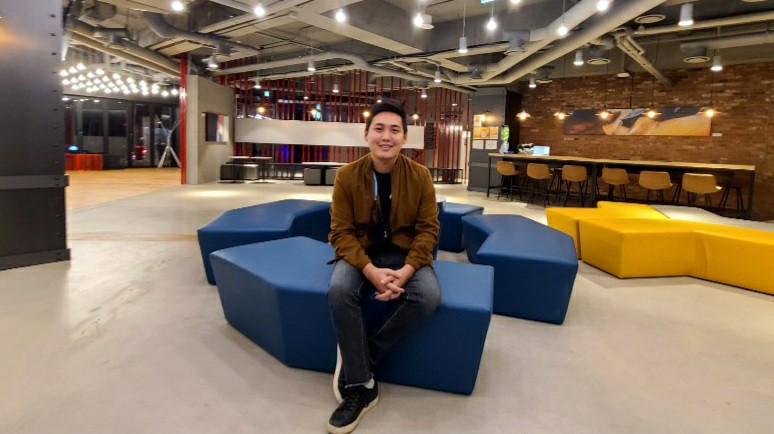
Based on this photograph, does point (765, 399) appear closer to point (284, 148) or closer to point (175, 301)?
point (175, 301)

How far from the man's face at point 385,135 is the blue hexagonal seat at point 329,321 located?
706 millimetres

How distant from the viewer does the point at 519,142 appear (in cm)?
1398

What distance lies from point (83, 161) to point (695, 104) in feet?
62.1

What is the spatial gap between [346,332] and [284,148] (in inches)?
599

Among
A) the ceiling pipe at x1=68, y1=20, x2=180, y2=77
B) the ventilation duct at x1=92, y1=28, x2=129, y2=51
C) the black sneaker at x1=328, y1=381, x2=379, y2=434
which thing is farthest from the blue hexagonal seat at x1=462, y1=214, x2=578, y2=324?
the ventilation duct at x1=92, y1=28, x2=129, y2=51

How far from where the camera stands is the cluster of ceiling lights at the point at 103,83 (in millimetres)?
15773

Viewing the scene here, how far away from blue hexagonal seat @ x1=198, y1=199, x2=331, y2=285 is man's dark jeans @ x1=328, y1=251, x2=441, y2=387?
1.74m

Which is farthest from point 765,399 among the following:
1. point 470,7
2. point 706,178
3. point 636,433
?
point 470,7

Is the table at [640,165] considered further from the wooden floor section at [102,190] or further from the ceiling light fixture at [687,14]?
the wooden floor section at [102,190]

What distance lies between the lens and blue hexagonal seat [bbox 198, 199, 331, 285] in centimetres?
371

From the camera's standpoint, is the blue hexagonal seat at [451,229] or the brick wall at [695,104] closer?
the blue hexagonal seat at [451,229]

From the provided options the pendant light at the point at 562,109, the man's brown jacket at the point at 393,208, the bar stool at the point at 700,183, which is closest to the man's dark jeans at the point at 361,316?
the man's brown jacket at the point at 393,208

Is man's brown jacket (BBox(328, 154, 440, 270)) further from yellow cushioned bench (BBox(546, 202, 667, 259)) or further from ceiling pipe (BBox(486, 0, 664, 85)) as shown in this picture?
ceiling pipe (BBox(486, 0, 664, 85))

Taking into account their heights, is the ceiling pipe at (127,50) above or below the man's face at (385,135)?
above
